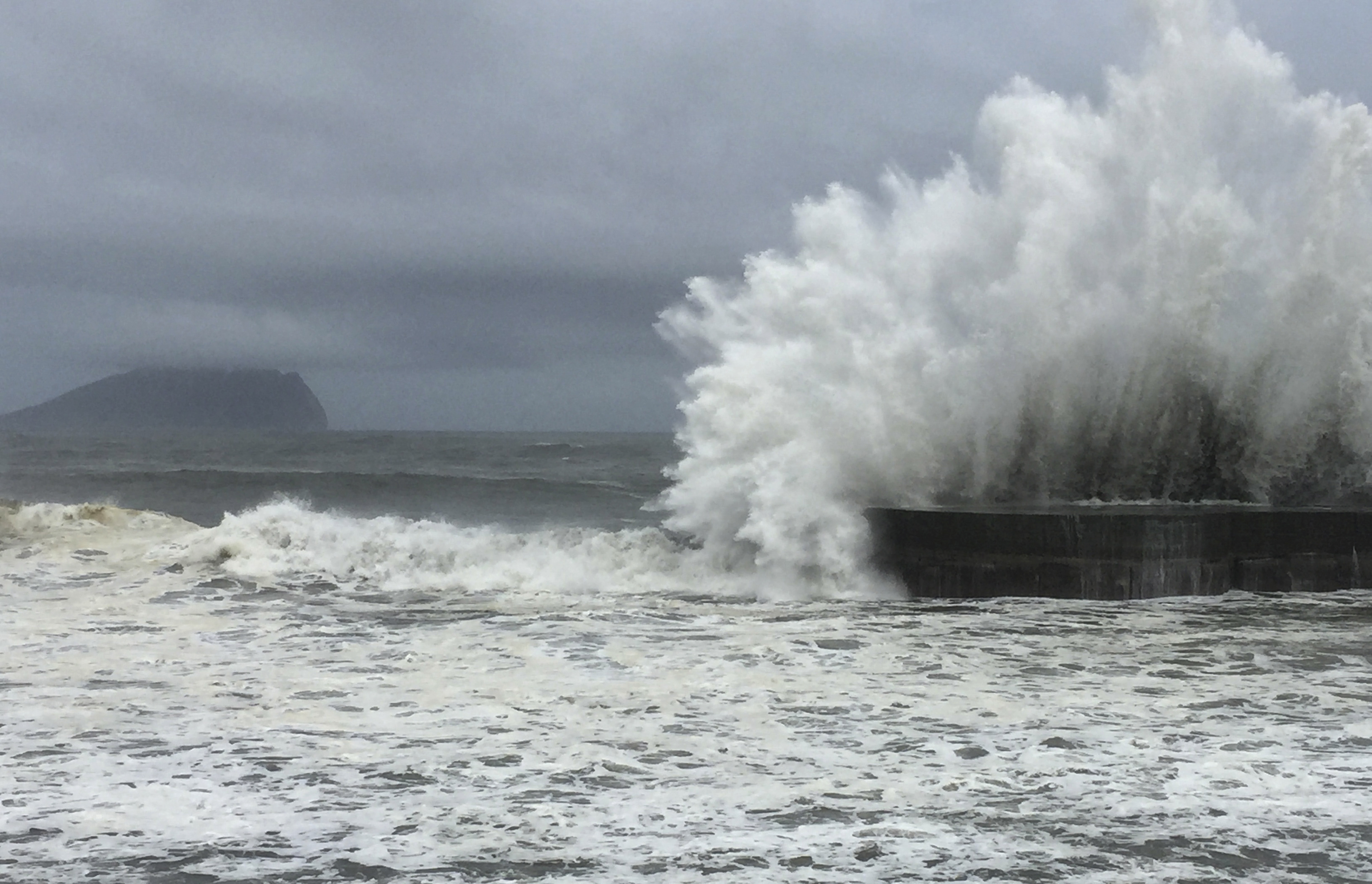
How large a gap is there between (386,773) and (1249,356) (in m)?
10.7

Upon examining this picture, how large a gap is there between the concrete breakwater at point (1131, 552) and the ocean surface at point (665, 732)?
1.15ft

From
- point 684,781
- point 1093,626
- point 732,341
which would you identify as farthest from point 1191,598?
point 684,781

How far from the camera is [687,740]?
16.5 ft

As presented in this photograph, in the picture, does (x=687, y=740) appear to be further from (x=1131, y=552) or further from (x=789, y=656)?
(x=1131, y=552)

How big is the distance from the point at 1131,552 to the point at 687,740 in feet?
17.9

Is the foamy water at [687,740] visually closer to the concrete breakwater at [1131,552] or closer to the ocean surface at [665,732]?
the ocean surface at [665,732]

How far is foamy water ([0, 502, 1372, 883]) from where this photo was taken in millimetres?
3666

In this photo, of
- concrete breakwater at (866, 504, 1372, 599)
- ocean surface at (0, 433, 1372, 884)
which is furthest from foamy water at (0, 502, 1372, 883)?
concrete breakwater at (866, 504, 1372, 599)

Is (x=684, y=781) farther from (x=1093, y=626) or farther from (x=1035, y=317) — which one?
(x=1035, y=317)

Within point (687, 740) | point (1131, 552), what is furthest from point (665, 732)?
point (1131, 552)

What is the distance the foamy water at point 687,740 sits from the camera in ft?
12.0

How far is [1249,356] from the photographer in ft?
40.3

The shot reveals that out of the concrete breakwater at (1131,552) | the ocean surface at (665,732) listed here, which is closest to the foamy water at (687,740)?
the ocean surface at (665,732)

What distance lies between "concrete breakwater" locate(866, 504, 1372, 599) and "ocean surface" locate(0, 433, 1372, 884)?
1.15ft
